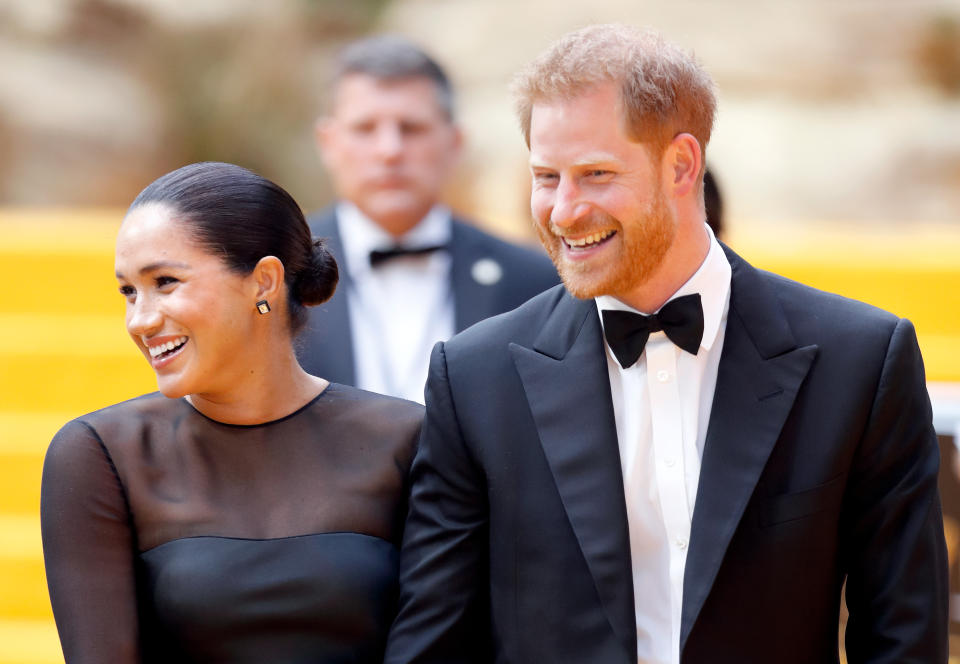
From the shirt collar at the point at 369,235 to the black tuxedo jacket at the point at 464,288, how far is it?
0.03 metres

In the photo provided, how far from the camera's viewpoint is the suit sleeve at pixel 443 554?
7.20 ft

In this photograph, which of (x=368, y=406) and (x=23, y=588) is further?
(x=23, y=588)

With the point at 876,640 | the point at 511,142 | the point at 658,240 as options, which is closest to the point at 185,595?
the point at 658,240

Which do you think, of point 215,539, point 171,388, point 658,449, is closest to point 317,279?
point 171,388

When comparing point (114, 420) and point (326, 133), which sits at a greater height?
point (326, 133)

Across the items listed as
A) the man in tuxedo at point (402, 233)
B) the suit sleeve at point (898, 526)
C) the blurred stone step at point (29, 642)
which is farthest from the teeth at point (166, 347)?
the blurred stone step at point (29, 642)

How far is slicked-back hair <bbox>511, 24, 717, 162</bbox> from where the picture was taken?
210 cm

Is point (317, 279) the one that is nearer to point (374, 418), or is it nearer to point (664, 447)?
point (374, 418)

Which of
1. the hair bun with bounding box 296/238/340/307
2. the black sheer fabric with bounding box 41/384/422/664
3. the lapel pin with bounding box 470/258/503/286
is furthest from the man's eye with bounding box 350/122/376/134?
the black sheer fabric with bounding box 41/384/422/664

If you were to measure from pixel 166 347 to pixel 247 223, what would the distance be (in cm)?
27

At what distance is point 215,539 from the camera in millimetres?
2273

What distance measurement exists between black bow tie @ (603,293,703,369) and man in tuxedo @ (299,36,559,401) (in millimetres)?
1629

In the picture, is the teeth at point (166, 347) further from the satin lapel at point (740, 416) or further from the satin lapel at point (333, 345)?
the satin lapel at point (333, 345)

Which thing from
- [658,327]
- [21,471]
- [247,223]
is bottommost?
[21,471]
